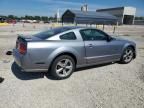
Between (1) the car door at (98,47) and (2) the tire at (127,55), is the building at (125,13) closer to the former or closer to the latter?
(2) the tire at (127,55)

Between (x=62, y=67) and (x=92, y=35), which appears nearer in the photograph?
(x=62, y=67)

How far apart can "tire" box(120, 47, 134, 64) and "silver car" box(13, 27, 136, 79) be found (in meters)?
0.42

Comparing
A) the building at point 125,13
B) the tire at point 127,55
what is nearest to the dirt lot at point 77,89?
the tire at point 127,55

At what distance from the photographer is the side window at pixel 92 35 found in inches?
209

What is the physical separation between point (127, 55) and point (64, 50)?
3155mm

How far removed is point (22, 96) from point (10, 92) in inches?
15.0

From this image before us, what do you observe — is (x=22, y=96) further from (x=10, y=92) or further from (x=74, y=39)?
(x=74, y=39)

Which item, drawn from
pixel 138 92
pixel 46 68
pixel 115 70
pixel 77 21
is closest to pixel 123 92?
pixel 138 92

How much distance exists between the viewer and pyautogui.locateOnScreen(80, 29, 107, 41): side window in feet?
17.4

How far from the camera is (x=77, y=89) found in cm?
430

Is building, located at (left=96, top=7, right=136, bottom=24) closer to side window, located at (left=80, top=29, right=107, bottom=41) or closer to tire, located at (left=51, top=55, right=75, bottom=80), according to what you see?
side window, located at (left=80, top=29, right=107, bottom=41)

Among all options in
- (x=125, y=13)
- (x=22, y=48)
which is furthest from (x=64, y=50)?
(x=125, y=13)

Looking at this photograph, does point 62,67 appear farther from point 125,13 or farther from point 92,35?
point 125,13

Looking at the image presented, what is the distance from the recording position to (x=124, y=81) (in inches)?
193
